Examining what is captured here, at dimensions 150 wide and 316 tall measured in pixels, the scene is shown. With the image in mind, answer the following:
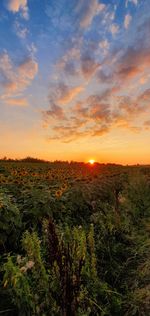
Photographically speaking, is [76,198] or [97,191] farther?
[97,191]

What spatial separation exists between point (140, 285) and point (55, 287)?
1283 mm

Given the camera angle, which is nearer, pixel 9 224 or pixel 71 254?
pixel 71 254

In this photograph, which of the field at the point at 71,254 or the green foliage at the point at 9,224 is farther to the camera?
the green foliage at the point at 9,224

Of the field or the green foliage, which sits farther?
the green foliage

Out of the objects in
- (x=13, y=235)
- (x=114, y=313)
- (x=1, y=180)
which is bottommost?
(x=114, y=313)

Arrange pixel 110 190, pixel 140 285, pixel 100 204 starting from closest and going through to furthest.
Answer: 1. pixel 140 285
2. pixel 100 204
3. pixel 110 190

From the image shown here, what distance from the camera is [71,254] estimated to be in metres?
2.66

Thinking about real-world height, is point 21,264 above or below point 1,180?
below

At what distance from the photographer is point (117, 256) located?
14.7ft

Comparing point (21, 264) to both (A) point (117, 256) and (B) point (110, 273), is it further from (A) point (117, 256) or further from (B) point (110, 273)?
(A) point (117, 256)

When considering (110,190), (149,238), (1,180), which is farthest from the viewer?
(110,190)

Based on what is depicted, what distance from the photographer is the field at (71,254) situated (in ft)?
8.55

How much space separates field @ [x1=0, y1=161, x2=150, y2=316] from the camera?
2605 millimetres

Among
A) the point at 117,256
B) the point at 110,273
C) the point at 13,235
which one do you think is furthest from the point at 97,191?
the point at 13,235
